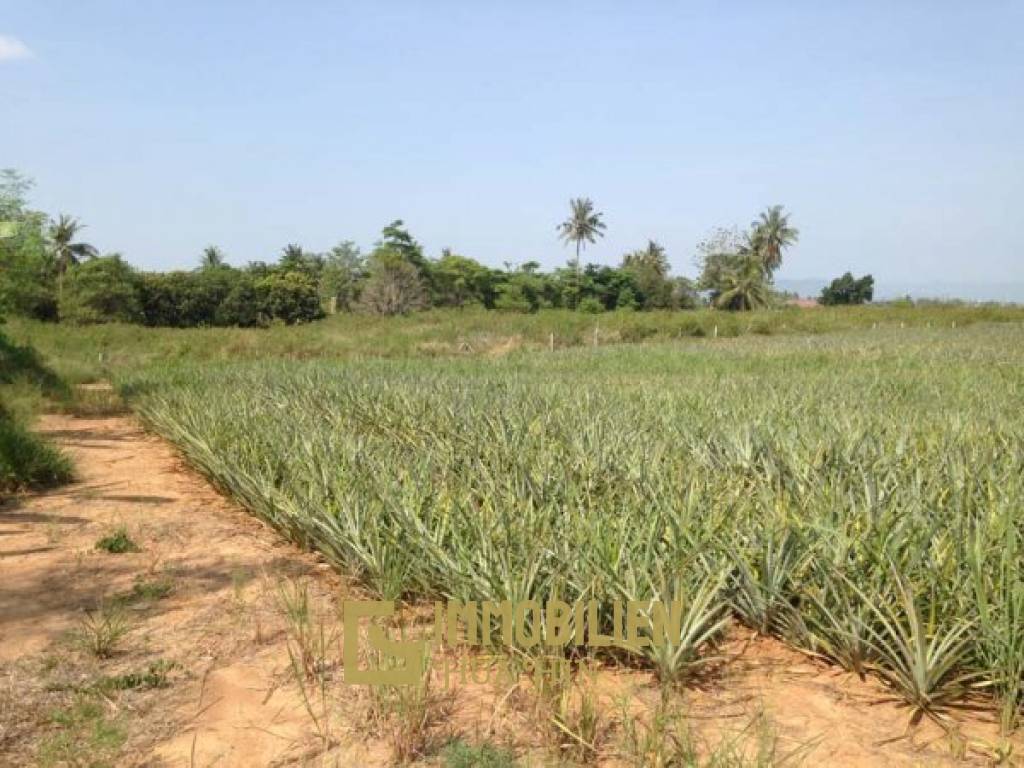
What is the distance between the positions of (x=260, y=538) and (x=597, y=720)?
302 cm

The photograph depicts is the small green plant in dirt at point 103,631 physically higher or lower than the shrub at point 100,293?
lower

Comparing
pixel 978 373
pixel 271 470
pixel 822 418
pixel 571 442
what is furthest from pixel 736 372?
pixel 271 470

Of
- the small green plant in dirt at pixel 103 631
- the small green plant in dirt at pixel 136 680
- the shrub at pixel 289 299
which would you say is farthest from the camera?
the shrub at pixel 289 299

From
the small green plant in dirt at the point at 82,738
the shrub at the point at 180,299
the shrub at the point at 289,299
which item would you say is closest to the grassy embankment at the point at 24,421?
the small green plant in dirt at the point at 82,738

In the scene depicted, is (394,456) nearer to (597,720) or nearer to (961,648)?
(597,720)

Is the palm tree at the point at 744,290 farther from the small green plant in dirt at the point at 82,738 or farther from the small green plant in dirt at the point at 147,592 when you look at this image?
the small green plant in dirt at the point at 82,738

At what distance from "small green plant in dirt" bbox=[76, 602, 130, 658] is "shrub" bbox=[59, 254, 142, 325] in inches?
1097

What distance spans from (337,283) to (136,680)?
46156mm

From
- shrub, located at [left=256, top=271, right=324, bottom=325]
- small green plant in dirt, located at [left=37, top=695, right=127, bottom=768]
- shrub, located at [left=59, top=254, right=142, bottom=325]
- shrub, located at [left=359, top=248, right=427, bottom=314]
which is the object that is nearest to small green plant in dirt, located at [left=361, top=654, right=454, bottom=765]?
small green plant in dirt, located at [left=37, top=695, right=127, bottom=768]

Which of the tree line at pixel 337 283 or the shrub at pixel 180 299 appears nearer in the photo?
the tree line at pixel 337 283

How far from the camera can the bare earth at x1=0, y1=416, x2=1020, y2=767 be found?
2213 mm

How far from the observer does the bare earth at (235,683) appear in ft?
7.26

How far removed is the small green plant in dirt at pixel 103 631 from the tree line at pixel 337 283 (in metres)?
6.97

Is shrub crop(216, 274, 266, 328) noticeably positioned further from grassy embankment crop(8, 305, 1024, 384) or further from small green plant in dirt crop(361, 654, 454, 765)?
small green plant in dirt crop(361, 654, 454, 765)
